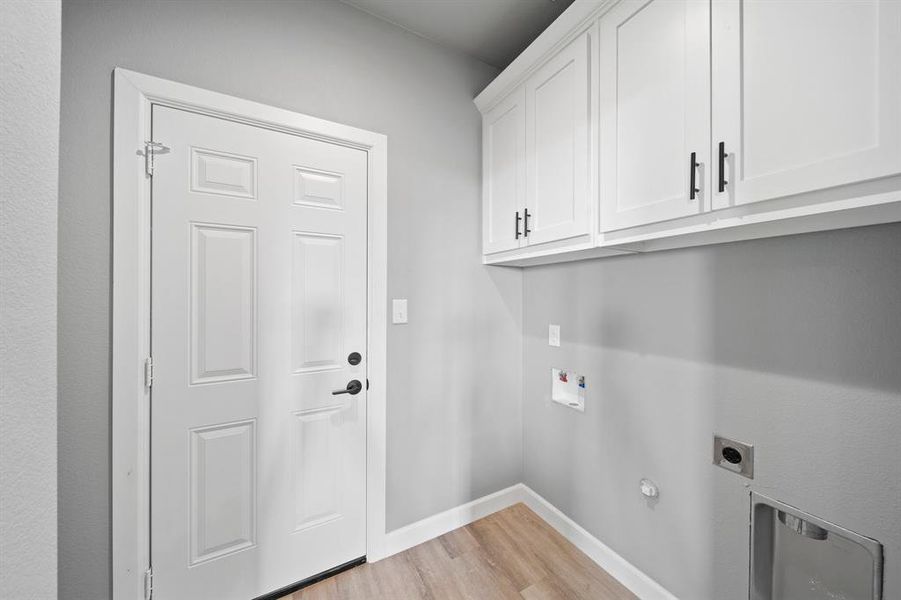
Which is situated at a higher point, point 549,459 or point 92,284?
point 92,284

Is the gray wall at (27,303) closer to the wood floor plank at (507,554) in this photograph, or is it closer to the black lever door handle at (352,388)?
the black lever door handle at (352,388)

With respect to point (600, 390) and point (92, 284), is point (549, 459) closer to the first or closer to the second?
point (600, 390)

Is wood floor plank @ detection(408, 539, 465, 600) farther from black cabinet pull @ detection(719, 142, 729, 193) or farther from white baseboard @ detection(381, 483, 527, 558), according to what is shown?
black cabinet pull @ detection(719, 142, 729, 193)

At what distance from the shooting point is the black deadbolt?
4.10 feet

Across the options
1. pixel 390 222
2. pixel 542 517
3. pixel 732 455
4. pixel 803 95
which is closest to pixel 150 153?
pixel 390 222

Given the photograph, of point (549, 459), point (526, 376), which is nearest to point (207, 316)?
point (526, 376)

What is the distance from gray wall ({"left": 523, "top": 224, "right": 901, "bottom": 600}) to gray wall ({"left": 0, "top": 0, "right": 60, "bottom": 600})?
1734 millimetres

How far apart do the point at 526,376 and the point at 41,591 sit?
2071 mm

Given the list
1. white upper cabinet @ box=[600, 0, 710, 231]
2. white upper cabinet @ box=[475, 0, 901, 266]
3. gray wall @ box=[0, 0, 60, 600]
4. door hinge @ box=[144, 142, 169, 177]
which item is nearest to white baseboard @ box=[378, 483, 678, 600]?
white upper cabinet @ box=[475, 0, 901, 266]

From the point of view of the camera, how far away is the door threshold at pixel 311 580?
153cm

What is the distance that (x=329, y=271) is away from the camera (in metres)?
1.67

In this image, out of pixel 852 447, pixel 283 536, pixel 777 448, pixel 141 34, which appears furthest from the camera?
pixel 283 536

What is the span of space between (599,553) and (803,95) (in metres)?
1.95

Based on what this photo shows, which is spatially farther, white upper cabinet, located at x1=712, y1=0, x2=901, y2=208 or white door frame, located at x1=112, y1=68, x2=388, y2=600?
white door frame, located at x1=112, y1=68, x2=388, y2=600
